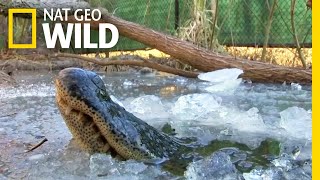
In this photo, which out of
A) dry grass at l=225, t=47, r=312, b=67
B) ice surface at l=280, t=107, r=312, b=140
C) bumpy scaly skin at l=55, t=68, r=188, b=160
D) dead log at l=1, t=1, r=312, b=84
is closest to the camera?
bumpy scaly skin at l=55, t=68, r=188, b=160

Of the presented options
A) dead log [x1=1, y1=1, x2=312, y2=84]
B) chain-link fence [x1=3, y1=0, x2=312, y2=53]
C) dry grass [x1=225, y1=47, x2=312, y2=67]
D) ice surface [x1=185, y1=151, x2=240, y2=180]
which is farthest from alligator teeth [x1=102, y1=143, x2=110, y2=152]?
chain-link fence [x1=3, y1=0, x2=312, y2=53]

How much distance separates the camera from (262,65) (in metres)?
4.69

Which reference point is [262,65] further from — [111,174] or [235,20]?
[111,174]

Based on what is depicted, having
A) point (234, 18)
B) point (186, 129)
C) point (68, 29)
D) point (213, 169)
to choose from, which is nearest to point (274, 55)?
point (234, 18)

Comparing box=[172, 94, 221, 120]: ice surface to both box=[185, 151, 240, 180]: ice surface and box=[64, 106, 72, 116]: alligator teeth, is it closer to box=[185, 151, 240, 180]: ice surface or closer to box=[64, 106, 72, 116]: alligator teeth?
box=[185, 151, 240, 180]: ice surface

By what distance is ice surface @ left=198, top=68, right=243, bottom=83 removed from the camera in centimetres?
436

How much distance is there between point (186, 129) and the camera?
8.01ft

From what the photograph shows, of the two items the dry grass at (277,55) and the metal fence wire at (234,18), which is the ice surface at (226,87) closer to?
the dry grass at (277,55)

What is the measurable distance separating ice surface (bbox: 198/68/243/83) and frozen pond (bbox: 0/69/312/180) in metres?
0.10

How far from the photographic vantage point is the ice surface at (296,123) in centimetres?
238

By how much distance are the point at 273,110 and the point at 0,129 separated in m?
1.59


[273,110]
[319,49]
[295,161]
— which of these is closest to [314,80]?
[319,49]

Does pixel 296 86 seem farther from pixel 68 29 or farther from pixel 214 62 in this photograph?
pixel 68 29

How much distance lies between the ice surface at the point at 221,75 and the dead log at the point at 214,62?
25 cm
